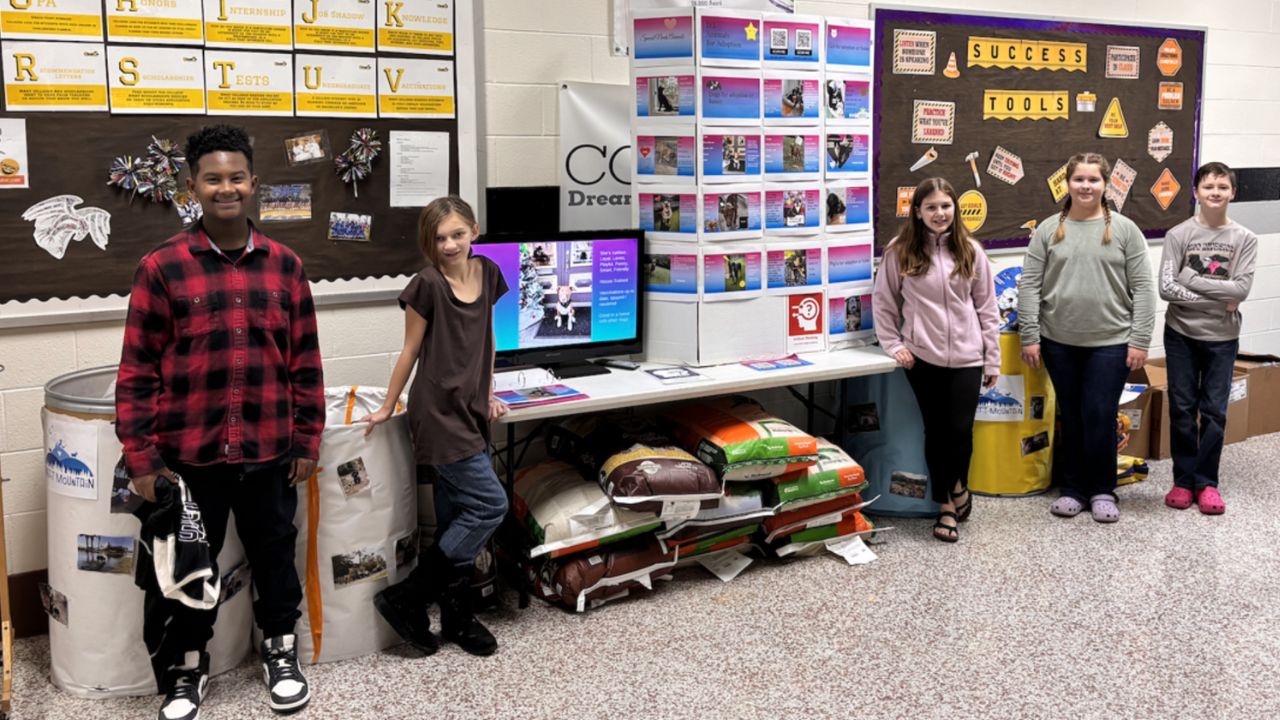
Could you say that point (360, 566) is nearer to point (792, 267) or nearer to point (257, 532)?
point (257, 532)

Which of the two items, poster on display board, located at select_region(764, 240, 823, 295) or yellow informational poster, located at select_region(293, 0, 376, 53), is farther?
poster on display board, located at select_region(764, 240, 823, 295)

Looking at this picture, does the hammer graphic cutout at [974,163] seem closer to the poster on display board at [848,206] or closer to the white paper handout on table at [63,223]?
the poster on display board at [848,206]

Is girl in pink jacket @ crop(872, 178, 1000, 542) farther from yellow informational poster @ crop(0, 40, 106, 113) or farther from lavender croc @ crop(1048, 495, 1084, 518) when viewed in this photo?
yellow informational poster @ crop(0, 40, 106, 113)

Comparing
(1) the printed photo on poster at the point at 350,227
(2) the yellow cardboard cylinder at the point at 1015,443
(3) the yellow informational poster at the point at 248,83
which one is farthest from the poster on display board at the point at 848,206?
(3) the yellow informational poster at the point at 248,83

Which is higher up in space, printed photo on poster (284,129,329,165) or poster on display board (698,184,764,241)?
printed photo on poster (284,129,329,165)

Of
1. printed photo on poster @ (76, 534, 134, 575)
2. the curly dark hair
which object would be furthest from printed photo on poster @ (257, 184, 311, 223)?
printed photo on poster @ (76, 534, 134, 575)

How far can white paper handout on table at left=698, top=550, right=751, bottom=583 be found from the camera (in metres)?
3.44

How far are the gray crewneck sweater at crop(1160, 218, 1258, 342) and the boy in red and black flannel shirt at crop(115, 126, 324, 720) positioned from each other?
10.2ft

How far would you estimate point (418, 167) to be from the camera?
337 centimetres

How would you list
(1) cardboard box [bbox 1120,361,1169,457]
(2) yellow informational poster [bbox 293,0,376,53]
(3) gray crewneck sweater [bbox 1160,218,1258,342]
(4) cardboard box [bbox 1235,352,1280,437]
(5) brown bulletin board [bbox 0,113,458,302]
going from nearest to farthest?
(5) brown bulletin board [bbox 0,113,458,302] → (2) yellow informational poster [bbox 293,0,376,53] → (3) gray crewneck sweater [bbox 1160,218,1258,342] → (1) cardboard box [bbox 1120,361,1169,457] → (4) cardboard box [bbox 1235,352,1280,437]

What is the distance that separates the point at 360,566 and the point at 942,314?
6.68ft

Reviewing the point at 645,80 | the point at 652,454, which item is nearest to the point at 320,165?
the point at 645,80

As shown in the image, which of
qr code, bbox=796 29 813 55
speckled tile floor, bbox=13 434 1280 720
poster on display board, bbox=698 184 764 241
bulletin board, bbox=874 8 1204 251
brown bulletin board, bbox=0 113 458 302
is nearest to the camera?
speckled tile floor, bbox=13 434 1280 720

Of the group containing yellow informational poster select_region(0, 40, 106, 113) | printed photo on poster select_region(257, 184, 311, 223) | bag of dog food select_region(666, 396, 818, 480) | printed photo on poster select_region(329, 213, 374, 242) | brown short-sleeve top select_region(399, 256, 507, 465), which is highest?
yellow informational poster select_region(0, 40, 106, 113)
